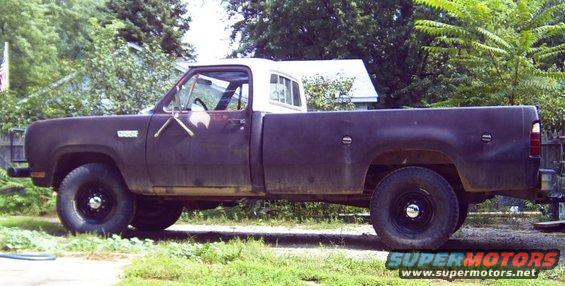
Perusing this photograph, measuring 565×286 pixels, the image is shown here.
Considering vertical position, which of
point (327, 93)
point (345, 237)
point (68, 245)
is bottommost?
point (345, 237)

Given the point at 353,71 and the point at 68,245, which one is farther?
the point at 353,71

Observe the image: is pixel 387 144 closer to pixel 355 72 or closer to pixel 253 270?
pixel 253 270

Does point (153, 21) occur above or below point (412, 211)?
above

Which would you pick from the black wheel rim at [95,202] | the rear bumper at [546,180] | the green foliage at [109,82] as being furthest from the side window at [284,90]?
the green foliage at [109,82]

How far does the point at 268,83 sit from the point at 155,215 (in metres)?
2.51

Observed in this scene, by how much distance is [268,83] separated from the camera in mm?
7750

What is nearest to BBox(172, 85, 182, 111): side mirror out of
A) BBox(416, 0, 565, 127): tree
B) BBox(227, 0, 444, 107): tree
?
BBox(416, 0, 565, 127): tree

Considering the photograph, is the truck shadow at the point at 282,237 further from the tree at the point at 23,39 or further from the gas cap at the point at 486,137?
the tree at the point at 23,39

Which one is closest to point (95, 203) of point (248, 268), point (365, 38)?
point (248, 268)

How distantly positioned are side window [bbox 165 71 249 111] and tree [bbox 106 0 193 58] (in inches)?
1215

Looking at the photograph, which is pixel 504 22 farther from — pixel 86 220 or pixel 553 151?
pixel 86 220

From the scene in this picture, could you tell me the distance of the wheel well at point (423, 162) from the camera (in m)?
6.80

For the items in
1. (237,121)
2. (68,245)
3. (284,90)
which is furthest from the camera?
(284,90)

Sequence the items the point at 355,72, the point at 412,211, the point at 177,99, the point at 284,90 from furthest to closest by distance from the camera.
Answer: the point at 355,72 → the point at 284,90 → the point at 177,99 → the point at 412,211
